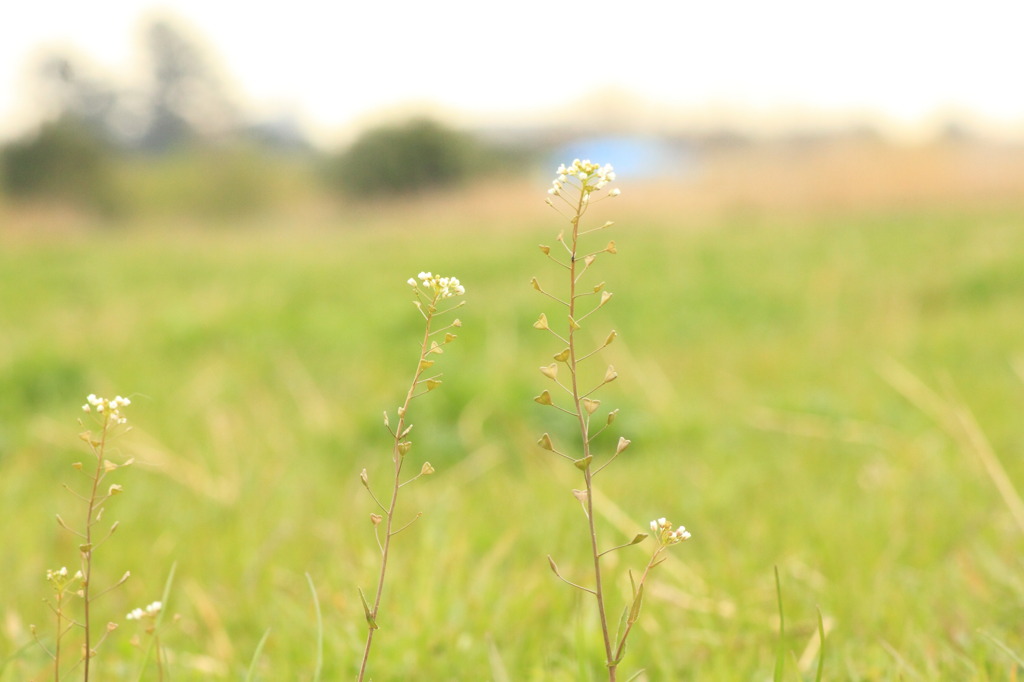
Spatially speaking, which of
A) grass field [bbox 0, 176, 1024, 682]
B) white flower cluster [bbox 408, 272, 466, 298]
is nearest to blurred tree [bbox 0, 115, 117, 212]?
grass field [bbox 0, 176, 1024, 682]

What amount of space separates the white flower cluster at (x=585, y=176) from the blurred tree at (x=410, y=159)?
86.6 feet

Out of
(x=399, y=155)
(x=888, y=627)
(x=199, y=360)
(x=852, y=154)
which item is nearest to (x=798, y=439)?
(x=888, y=627)

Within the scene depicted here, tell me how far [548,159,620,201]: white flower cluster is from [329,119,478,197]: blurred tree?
2640 centimetres

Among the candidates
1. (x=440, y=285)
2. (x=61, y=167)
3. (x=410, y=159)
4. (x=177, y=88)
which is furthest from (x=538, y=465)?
(x=177, y=88)

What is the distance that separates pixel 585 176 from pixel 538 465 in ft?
8.54

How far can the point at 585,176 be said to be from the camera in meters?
1.12

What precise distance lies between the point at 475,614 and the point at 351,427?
2.15 meters

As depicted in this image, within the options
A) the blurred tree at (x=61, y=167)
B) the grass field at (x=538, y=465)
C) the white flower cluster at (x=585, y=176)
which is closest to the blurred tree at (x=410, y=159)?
the blurred tree at (x=61, y=167)

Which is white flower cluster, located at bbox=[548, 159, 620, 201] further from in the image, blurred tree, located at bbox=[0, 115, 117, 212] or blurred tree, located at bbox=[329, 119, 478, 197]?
blurred tree, located at bbox=[0, 115, 117, 212]

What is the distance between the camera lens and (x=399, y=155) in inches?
1071

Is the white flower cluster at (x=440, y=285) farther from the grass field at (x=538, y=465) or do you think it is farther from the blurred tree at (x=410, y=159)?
the blurred tree at (x=410, y=159)

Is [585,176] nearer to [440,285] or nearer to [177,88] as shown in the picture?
[440,285]

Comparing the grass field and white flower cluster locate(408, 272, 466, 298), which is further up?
white flower cluster locate(408, 272, 466, 298)

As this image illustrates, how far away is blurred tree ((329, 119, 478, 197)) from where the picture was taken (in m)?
27.1
